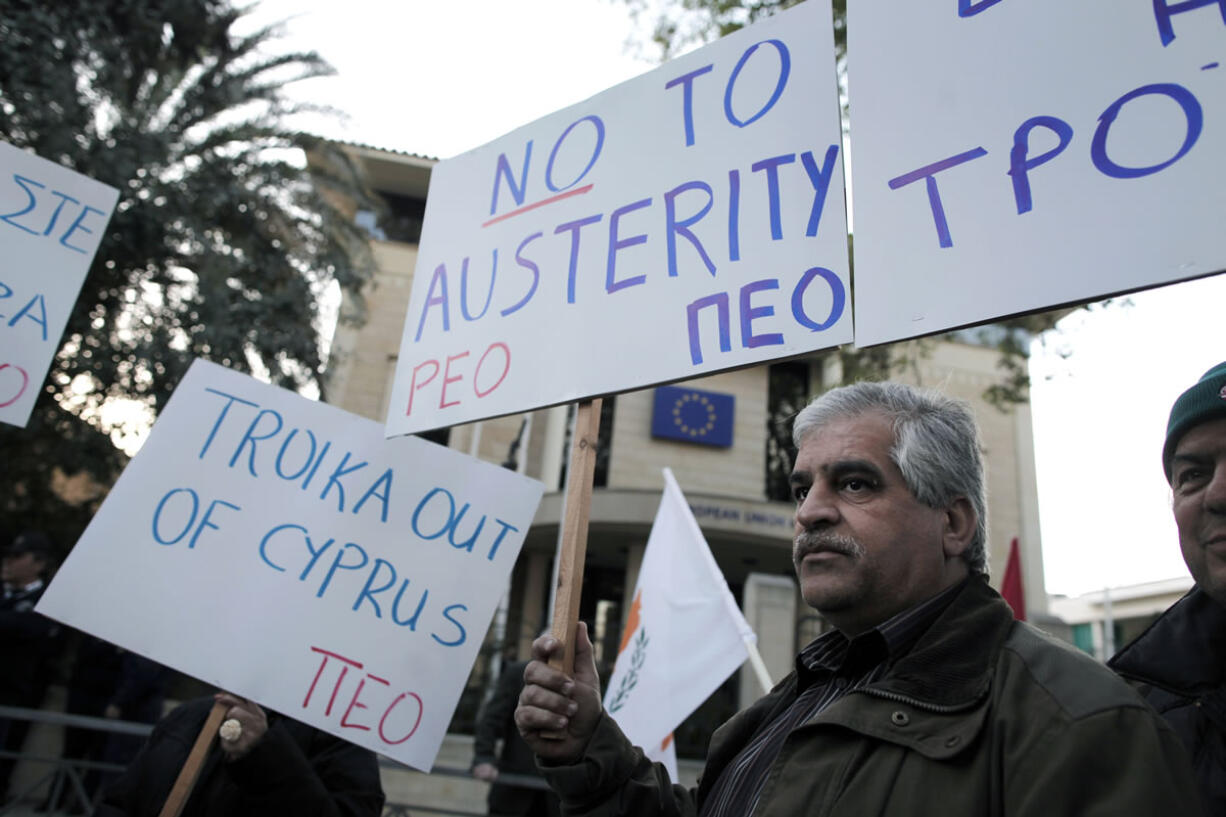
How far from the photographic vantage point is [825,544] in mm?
1689

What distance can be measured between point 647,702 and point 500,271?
2.05m

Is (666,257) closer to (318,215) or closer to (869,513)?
(869,513)

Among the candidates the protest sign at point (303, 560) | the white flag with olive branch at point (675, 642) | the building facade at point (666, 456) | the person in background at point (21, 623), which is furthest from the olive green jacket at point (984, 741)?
the building facade at point (666, 456)

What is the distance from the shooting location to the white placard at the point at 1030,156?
138 centimetres

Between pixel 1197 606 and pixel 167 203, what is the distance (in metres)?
10.2

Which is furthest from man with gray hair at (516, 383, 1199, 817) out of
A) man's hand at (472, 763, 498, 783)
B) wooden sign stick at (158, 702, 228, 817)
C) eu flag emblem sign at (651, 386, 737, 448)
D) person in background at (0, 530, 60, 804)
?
eu flag emblem sign at (651, 386, 737, 448)

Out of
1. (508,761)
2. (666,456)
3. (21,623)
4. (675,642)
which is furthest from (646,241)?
(666,456)

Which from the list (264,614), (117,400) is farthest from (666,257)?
(117,400)

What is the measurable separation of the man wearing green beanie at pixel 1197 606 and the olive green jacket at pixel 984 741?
31cm

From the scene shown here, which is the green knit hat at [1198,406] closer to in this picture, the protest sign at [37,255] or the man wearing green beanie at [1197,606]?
the man wearing green beanie at [1197,606]

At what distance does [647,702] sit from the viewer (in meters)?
3.64

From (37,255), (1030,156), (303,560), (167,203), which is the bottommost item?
(303,560)

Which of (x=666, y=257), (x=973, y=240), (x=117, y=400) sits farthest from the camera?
(x=117, y=400)

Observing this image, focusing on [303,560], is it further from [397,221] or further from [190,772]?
[397,221]
